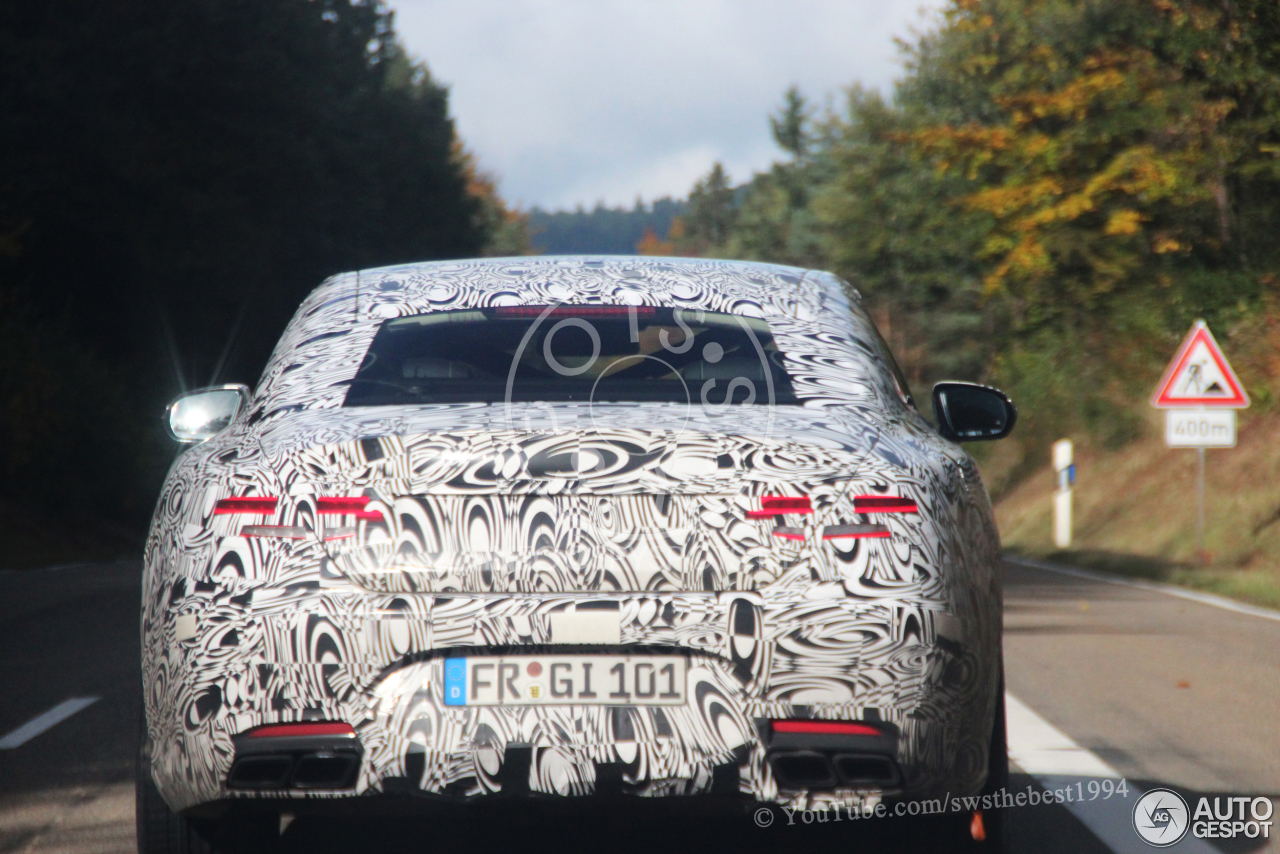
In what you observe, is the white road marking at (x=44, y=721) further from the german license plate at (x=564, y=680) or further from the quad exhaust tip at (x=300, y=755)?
the german license plate at (x=564, y=680)

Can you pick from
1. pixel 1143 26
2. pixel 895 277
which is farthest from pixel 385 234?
pixel 1143 26

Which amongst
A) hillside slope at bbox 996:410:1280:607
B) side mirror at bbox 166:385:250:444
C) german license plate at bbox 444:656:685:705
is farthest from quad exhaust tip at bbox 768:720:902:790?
hillside slope at bbox 996:410:1280:607

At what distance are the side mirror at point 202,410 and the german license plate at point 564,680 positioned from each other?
1817 millimetres

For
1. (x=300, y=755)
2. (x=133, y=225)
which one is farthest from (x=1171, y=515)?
(x=300, y=755)

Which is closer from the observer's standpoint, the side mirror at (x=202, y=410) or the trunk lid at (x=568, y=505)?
the trunk lid at (x=568, y=505)

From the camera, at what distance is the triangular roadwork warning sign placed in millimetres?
17156

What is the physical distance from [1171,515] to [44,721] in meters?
21.0

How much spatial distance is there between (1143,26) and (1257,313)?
5427 millimetres

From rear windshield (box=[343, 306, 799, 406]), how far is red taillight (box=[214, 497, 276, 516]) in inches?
20.9

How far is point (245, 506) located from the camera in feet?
11.5

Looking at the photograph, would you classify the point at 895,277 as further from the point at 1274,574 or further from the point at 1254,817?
the point at 1254,817

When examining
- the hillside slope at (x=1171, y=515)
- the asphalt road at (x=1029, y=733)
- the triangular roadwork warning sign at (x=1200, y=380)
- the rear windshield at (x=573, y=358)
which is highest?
the rear windshield at (x=573, y=358)

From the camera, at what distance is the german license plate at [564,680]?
10.9 feet

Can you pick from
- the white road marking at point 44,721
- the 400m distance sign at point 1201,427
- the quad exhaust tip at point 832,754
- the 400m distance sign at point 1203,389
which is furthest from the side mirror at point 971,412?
the 400m distance sign at point 1201,427
